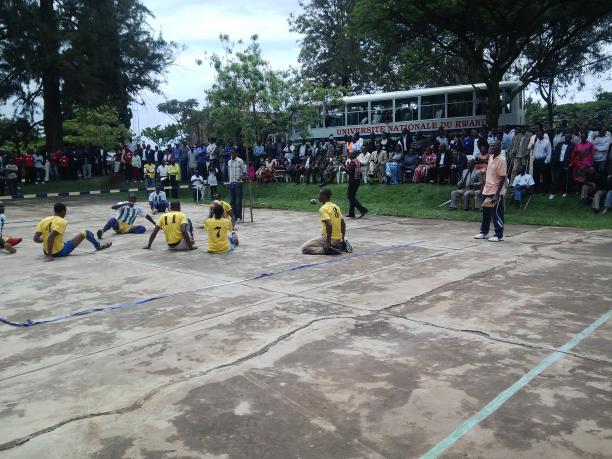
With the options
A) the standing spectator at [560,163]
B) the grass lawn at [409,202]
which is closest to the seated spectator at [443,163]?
the grass lawn at [409,202]

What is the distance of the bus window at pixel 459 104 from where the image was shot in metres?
24.0

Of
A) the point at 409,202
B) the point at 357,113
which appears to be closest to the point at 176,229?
the point at 409,202

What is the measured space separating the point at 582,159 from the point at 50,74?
24427 millimetres

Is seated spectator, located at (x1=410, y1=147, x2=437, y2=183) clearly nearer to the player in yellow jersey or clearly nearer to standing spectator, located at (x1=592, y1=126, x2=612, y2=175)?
standing spectator, located at (x1=592, y1=126, x2=612, y2=175)

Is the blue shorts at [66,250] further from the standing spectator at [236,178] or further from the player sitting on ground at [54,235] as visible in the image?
the standing spectator at [236,178]

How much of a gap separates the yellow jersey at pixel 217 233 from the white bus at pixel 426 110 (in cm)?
1694

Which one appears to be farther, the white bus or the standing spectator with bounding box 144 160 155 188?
the white bus

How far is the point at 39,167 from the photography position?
26453mm

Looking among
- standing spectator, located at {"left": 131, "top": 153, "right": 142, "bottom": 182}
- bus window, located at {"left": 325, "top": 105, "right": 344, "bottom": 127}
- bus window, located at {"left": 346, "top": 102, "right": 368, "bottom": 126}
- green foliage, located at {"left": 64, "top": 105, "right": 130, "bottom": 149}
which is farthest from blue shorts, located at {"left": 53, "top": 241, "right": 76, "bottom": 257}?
green foliage, located at {"left": 64, "top": 105, "right": 130, "bottom": 149}

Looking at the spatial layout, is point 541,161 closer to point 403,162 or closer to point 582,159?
point 582,159

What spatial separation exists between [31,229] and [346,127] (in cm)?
1678

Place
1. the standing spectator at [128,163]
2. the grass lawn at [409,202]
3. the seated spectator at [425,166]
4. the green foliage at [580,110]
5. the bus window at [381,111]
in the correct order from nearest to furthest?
the grass lawn at [409,202], the seated spectator at [425,166], the bus window at [381,111], the standing spectator at [128,163], the green foliage at [580,110]

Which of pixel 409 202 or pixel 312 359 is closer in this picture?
pixel 312 359

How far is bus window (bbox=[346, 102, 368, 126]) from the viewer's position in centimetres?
2642
